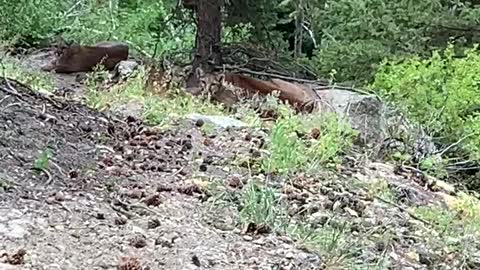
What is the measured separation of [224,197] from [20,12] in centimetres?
545

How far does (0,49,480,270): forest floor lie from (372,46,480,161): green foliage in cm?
204

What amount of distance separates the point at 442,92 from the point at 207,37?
2.37 m

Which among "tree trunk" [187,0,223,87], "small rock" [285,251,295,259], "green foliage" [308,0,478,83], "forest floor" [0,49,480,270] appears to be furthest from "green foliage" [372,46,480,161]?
"small rock" [285,251,295,259]

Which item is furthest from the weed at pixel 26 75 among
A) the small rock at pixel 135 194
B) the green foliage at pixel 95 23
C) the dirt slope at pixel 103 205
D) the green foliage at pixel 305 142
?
the small rock at pixel 135 194

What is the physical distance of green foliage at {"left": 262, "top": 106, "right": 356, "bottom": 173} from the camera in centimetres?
445

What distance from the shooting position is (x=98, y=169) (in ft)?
12.8

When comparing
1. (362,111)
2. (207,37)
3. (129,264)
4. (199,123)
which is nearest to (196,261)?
(129,264)

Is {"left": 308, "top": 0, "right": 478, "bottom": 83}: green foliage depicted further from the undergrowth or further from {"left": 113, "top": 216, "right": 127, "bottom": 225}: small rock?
{"left": 113, "top": 216, "right": 127, "bottom": 225}: small rock

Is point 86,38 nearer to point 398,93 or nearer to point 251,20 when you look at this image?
point 251,20

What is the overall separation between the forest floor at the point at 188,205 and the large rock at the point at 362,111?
0.60 metres

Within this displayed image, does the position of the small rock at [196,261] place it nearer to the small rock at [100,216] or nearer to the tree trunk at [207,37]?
the small rock at [100,216]

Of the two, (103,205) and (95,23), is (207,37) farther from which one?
(103,205)

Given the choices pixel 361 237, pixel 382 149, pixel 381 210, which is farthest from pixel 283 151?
pixel 382 149

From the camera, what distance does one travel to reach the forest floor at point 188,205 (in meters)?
3.00
